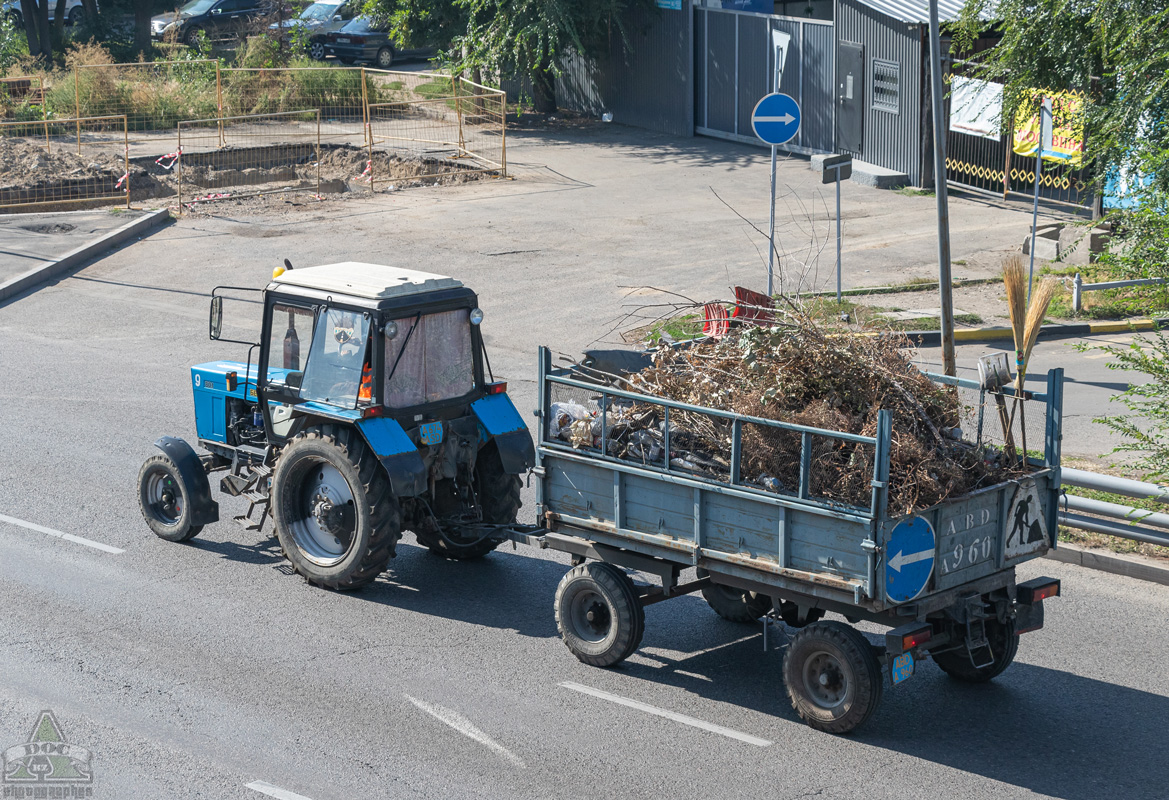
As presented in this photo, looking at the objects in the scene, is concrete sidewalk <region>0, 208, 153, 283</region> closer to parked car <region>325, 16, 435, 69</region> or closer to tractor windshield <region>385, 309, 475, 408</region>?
tractor windshield <region>385, 309, 475, 408</region>

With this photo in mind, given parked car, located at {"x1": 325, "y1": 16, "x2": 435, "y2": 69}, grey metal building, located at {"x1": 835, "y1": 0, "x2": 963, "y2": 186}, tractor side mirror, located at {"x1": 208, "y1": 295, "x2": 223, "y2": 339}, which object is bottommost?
tractor side mirror, located at {"x1": 208, "y1": 295, "x2": 223, "y2": 339}

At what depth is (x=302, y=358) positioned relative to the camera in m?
10.1

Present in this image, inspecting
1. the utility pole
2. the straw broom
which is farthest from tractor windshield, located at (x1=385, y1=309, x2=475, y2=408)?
the utility pole

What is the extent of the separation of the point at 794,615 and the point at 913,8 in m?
18.7

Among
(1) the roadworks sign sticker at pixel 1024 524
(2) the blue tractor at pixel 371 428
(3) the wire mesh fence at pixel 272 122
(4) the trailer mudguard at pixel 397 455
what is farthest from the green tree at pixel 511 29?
(1) the roadworks sign sticker at pixel 1024 524

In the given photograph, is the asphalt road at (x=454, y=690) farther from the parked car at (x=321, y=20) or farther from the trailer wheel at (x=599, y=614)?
the parked car at (x=321, y=20)

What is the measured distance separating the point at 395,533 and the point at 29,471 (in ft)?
16.6

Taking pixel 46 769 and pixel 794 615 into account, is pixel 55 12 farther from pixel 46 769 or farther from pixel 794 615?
pixel 794 615

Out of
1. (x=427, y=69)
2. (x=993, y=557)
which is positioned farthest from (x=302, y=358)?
(x=427, y=69)

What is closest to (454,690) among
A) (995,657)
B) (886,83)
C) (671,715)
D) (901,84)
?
(671,715)

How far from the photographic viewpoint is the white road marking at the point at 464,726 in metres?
7.59

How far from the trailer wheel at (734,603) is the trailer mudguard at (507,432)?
66.5 inches

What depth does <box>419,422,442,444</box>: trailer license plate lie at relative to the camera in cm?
979

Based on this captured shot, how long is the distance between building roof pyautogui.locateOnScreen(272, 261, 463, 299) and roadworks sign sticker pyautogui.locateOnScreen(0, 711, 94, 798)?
362cm
